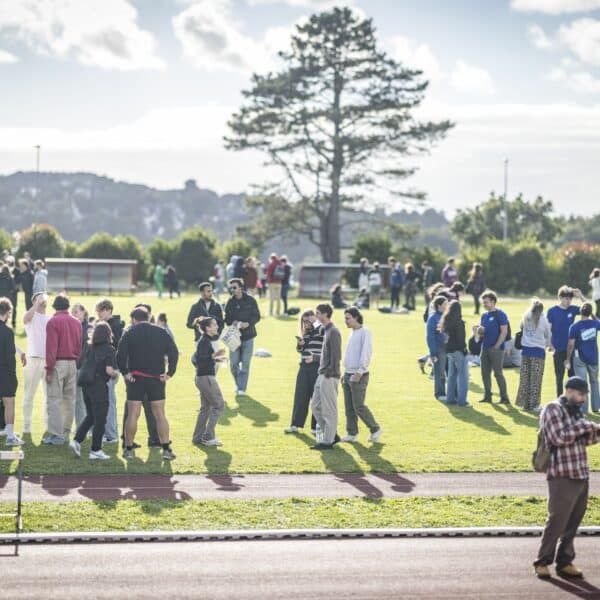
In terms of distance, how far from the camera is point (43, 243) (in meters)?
67.8

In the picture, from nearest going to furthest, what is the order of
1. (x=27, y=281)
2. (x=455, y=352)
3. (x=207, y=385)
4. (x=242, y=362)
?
(x=207, y=385) < (x=455, y=352) < (x=242, y=362) < (x=27, y=281)

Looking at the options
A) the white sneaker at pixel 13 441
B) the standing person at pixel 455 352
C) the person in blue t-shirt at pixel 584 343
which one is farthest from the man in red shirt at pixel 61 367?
the person in blue t-shirt at pixel 584 343

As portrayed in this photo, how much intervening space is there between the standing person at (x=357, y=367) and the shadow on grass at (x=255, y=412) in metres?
2.02

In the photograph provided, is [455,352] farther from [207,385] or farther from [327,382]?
[207,385]

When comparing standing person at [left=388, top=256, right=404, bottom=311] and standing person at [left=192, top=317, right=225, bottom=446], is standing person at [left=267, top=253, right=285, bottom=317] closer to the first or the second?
standing person at [left=388, top=256, right=404, bottom=311]

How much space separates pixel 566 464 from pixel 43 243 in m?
61.4

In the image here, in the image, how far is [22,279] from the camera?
30.4 metres

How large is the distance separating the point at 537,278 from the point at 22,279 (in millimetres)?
35195

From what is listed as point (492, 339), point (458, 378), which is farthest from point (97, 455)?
point (492, 339)

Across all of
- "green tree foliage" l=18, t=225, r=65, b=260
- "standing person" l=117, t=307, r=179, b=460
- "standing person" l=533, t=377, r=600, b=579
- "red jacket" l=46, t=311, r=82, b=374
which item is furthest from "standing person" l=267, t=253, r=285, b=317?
"green tree foliage" l=18, t=225, r=65, b=260

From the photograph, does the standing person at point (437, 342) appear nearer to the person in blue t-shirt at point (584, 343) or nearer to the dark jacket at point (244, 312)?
the person in blue t-shirt at point (584, 343)

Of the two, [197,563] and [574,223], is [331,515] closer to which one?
[197,563]

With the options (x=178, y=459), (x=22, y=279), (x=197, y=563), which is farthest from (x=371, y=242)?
(x=197, y=563)

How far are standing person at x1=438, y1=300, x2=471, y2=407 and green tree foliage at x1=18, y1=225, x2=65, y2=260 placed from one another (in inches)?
2009
